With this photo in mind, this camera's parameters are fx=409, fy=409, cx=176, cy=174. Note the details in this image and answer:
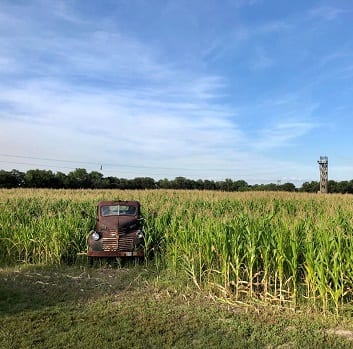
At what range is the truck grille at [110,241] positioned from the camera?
9.83 meters

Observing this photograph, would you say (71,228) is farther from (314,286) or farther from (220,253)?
(314,286)

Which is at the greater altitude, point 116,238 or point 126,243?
point 116,238

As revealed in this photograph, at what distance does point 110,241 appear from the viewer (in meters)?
9.89

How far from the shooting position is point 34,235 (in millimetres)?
10938

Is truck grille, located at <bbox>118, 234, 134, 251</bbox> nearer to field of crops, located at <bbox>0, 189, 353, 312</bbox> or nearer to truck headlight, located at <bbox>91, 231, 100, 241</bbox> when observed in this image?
field of crops, located at <bbox>0, 189, 353, 312</bbox>

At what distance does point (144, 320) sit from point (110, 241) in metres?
4.24

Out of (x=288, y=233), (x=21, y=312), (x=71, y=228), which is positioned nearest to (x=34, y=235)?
(x=71, y=228)

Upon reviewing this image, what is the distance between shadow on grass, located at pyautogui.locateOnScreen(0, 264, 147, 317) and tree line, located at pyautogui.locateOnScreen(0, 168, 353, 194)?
139 feet

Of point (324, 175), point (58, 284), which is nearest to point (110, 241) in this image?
point (58, 284)

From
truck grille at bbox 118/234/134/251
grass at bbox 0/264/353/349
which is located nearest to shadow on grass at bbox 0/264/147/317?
grass at bbox 0/264/353/349

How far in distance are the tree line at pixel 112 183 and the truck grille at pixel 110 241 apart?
41633 millimetres

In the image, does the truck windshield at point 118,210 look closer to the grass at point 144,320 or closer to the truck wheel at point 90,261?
the truck wheel at point 90,261

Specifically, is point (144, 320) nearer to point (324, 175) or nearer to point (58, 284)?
point (58, 284)

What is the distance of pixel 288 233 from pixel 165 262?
137 inches
